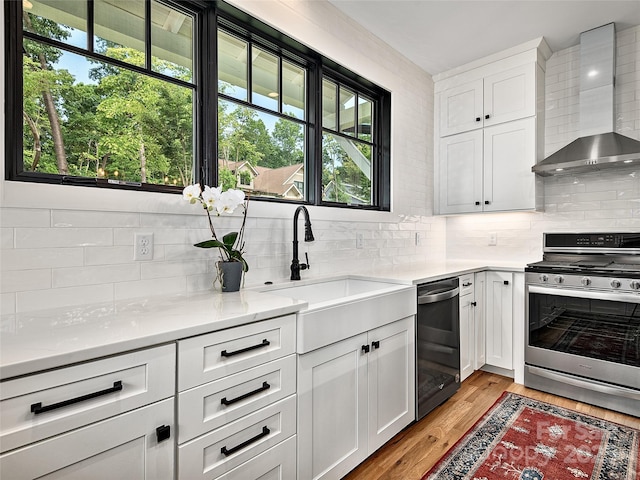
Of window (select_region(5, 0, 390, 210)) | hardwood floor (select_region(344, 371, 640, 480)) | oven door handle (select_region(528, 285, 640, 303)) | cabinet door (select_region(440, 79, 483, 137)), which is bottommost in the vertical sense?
hardwood floor (select_region(344, 371, 640, 480))

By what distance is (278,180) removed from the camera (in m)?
2.39

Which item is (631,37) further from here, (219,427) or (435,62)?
(219,427)

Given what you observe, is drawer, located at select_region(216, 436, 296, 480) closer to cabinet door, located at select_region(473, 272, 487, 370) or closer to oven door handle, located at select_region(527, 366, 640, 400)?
cabinet door, located at select_region(473, 272, 487, 370)

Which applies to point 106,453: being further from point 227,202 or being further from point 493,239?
point 493,239

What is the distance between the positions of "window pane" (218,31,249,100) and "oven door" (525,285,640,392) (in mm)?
2588

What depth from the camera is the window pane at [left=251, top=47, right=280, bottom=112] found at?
2270 mm

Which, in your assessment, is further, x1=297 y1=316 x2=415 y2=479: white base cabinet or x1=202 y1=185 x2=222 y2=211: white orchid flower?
x1=202 y1=185 x2=222 y2=211: white orchid flower

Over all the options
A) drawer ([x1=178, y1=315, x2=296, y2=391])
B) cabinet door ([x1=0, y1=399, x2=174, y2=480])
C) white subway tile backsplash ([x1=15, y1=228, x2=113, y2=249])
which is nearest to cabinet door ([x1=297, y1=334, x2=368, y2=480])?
drawer ([x1=178, y1=315, x2=296, y2=391])

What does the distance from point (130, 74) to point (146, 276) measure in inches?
39.0

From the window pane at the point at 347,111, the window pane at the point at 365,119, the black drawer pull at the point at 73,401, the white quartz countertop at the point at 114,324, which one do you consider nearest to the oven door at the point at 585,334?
the window pane at the point at 365,119

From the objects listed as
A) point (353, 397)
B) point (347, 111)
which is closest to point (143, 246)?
point (353, 397)

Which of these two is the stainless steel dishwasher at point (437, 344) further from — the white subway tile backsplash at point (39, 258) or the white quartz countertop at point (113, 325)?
the white subway tile backsplash at point (39, 258)

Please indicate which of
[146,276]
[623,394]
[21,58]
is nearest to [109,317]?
[146,276]

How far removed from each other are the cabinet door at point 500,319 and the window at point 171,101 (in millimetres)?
1490
